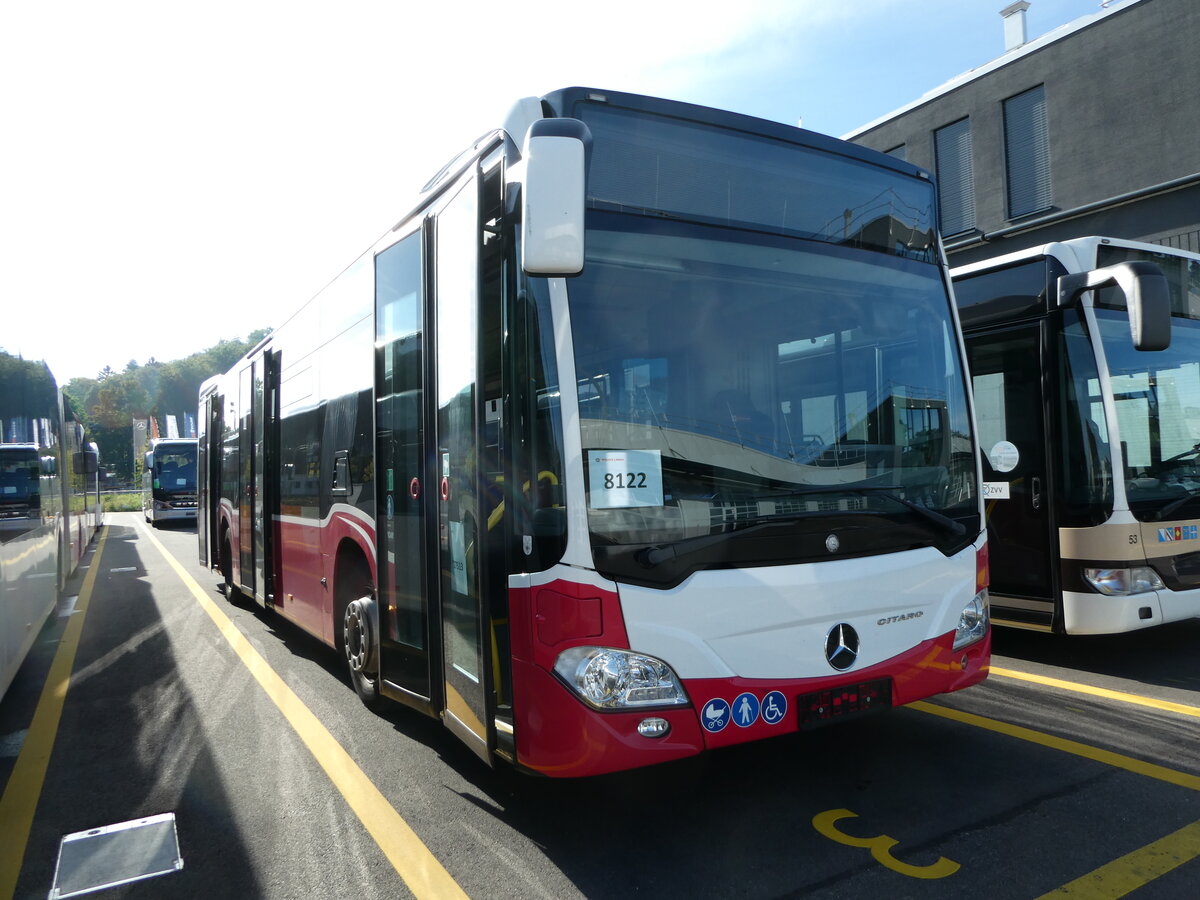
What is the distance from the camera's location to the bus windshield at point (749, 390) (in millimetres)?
3209

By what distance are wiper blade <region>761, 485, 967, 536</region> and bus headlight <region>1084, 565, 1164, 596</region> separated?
95.9 inches

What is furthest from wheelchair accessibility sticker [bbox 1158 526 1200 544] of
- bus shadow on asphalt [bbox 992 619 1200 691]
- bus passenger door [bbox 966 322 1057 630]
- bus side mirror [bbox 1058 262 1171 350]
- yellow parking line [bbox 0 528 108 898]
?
yellow parking line [bbox 0 528 108 898]

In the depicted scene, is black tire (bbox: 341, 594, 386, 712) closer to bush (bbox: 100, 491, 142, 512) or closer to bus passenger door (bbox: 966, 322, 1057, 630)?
bus passenger door (bbox: 966, 322, 1057, 630)

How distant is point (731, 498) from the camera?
331cm

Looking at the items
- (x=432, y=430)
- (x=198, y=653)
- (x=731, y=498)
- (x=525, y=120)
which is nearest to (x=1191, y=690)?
(x=731, y=498)

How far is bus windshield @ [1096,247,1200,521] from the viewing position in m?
5.86

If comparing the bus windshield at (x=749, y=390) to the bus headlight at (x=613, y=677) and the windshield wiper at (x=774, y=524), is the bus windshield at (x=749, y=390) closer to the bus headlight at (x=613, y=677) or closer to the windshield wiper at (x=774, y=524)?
the windshield wiper at (x=774, y=524)

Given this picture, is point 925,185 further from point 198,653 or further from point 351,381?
point 198,653

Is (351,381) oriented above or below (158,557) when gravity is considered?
above

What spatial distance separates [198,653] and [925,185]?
684 centimetres

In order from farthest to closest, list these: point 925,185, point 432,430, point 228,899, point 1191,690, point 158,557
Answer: point 158,557 → point 1191,690 → point 925,185 → point 432,430 → point 228,899

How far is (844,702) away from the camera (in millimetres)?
3475

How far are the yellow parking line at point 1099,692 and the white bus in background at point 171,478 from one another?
2819 centimetres

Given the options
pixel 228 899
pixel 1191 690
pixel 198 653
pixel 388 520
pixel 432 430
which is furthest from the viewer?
pixel 198 653
